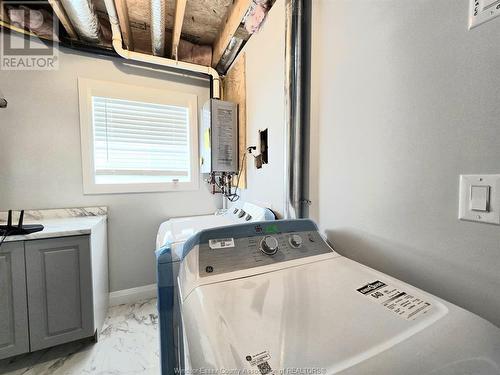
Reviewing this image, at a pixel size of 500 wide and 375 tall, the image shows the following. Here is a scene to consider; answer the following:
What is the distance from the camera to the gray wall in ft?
1.91

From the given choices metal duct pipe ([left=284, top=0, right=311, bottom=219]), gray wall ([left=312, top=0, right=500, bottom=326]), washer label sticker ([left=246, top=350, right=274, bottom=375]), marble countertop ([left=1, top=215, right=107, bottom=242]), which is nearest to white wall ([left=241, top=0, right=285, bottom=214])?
metal duct pipe ([left=284, top=0, right=311, bottom=219])

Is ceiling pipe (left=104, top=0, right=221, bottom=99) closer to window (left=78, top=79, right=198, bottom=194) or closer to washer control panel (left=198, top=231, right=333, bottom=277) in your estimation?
window (left=78, top=79, right=198, bottom=194)

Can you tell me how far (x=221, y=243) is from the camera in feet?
2.65

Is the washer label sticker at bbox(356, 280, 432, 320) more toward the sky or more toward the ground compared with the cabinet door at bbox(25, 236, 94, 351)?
more toward the sky

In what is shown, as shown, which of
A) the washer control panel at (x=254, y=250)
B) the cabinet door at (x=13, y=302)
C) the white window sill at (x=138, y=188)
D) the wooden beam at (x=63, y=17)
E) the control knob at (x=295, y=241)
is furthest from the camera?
the white window sill at (x=138, y=188)

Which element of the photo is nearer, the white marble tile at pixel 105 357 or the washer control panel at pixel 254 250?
the washer control panel at pixel 254 250

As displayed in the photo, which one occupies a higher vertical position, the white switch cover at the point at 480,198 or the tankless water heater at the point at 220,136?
the tankless water heater at the point at 220,136

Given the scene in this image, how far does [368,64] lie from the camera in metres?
0.87

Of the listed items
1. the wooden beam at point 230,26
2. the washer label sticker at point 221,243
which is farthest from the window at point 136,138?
the washer label sticker at point 221,243

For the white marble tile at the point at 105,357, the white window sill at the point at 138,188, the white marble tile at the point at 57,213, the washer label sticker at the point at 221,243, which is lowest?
the white marble tile at the point at 105,357

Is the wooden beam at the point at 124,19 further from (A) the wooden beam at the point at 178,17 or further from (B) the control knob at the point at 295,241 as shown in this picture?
(B) the control knob at the point at 295,241

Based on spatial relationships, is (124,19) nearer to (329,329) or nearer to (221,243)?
(221,243)

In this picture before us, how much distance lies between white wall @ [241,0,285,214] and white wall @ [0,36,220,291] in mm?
950

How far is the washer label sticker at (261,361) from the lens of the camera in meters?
0.38
